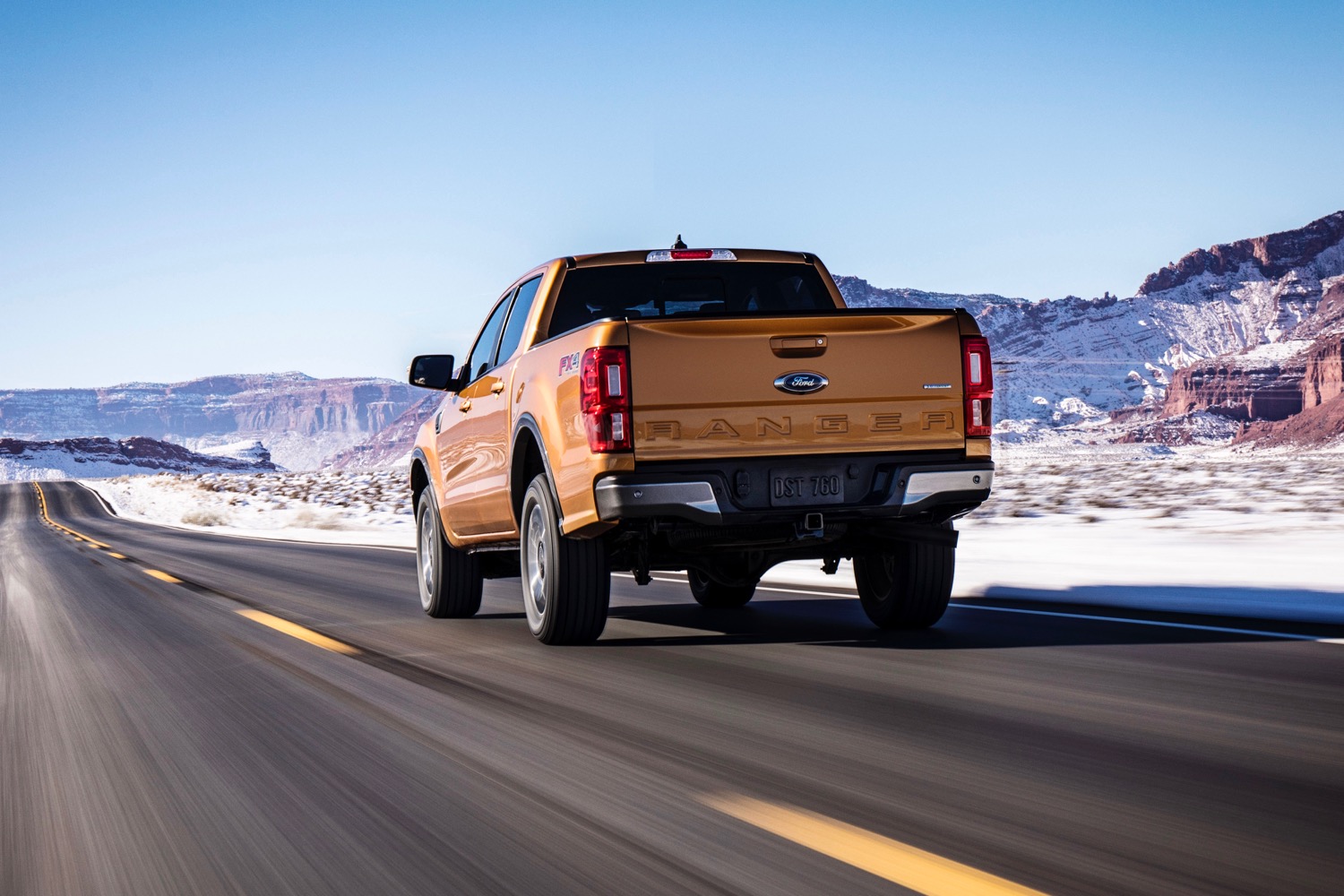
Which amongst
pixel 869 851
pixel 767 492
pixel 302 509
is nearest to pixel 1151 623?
pixel 767 492

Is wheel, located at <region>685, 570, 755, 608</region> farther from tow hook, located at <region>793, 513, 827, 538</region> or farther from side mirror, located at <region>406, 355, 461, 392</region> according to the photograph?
tow hook, located at <region>793, 513, 827, 538</region>

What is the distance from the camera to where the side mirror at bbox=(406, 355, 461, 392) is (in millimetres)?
8531

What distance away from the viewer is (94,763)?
170 inches

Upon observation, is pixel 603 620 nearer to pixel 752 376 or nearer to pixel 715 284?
pixel 752 376

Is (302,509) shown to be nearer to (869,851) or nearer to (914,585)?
(914,585)

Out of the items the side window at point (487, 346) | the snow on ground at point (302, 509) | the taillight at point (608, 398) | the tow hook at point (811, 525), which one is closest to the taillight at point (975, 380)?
the tow hook at point (811, 525)

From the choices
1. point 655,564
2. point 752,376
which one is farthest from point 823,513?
point 655,564

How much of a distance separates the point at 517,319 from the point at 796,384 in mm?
2665

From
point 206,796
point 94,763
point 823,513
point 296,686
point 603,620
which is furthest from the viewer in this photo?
point 603,620

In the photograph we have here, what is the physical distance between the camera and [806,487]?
6.13 m

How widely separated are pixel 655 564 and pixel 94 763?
3.25m

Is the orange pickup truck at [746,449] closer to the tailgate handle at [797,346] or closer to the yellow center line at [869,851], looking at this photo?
the tailgate handle at [797,346]

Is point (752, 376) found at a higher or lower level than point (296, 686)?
higher

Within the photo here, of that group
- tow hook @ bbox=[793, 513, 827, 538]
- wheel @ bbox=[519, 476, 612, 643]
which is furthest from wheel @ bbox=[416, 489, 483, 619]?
tow hook @ bbox=[793, 513, 827, 538]
